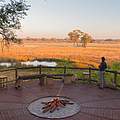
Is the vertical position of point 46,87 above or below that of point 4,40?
below

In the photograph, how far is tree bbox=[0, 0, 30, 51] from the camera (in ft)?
26.8

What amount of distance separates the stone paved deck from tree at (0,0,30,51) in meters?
2.18

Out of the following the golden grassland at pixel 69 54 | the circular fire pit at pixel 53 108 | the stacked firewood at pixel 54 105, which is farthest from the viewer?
the golden grassland at pixel 69 54

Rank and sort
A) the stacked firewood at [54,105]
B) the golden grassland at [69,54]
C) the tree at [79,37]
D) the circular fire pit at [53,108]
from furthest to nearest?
the tree at [79,37] < the golden grassland at [69,54] < the stacked firewood at [54,105] < the circular fire pit at [53,108]

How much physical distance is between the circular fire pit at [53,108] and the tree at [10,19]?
254 cm

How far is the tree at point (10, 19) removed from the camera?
8172 mm

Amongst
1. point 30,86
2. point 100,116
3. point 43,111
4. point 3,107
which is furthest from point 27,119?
point 30,86

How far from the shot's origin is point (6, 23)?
831 centimetres

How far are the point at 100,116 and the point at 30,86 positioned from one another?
15.3 feet

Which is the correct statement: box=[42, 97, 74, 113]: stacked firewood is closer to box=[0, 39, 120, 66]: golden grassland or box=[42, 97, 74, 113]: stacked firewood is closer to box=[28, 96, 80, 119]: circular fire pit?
box=[28, 96, 80, 119]: circular fire pit

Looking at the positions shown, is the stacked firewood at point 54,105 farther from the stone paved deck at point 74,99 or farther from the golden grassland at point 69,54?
the golden grassland at point 69,54

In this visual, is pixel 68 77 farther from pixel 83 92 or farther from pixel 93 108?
pixel 93 108

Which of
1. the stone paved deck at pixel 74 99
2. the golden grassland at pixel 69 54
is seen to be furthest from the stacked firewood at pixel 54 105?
the golden grassland at pixel 69 54

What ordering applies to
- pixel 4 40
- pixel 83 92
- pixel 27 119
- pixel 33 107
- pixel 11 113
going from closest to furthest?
pixel 27 119
pixel 11 113
pixel 33 107
pixel 4 40
pixel 83 92
